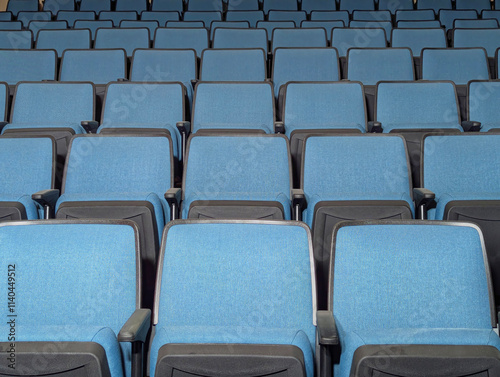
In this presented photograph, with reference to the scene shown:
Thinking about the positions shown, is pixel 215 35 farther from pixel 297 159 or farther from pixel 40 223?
pixel 40 223

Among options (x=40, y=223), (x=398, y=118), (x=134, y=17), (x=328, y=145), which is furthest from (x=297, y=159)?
(x=134, y=17)

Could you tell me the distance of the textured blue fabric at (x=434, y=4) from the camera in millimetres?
1630

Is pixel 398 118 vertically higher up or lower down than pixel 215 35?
lower down

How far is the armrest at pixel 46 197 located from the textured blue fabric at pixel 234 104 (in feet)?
0.93

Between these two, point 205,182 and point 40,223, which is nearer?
point 40,223

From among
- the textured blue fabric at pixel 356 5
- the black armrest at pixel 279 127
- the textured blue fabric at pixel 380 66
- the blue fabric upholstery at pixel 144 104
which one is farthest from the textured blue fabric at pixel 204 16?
the black armrest at pixel 279 127

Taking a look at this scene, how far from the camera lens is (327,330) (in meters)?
0.32

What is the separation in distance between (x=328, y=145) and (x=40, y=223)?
1.09ft

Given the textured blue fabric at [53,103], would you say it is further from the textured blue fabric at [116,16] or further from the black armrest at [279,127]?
the textured blue fabric at [116,16]

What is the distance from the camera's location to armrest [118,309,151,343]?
0.32 metres

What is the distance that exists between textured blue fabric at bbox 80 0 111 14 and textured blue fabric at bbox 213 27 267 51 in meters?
0.62

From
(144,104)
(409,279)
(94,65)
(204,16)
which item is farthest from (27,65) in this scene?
(409,279)

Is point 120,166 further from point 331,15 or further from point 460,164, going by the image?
point 331,15

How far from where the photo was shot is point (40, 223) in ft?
1.31
